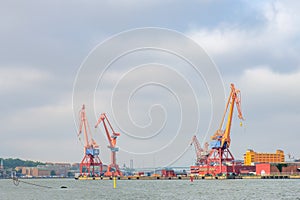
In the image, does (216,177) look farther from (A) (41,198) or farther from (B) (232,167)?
(A) (41,198)

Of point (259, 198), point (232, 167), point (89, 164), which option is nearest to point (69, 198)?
point (259, 198)

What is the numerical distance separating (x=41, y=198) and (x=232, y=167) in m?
95.9

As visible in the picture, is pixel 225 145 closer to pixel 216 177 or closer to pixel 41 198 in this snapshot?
pixel 216 177

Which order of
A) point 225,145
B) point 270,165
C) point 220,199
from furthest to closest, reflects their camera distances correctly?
1. point 270,165
2. point 225,145
3. point 220,199

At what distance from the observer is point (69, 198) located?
71.6 metres

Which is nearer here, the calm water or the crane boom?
the calm water

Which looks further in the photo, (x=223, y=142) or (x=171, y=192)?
Answer: (x=223, y=142)

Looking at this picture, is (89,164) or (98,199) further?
(89,164)

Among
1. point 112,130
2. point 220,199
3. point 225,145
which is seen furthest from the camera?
point 112,130

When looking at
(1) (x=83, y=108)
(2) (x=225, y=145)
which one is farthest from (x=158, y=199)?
(1) (x=83, y=108)

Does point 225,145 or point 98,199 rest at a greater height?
point 225,145

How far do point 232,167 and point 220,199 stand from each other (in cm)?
9748

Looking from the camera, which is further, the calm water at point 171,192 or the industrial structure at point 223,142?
the industrial structure at point 223,142

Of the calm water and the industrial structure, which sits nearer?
the calm water
